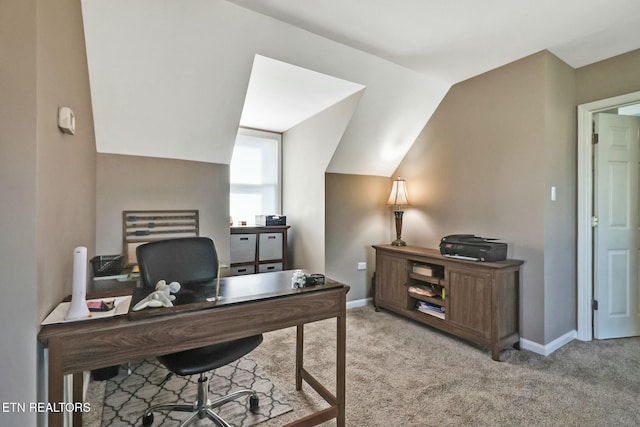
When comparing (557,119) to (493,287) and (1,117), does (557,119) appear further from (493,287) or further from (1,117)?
(1,117)

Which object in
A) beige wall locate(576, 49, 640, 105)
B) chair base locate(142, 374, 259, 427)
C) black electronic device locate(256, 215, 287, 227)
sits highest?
beige wall locate(576, 49, 640, 105)

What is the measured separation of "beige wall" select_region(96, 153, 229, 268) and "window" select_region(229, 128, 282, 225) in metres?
1.01

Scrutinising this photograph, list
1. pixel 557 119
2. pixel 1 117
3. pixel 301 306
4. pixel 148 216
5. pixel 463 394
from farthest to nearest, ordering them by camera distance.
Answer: pixel 148 216 → pixel 557 119 → pixel 463 394 → pixel 301 306 → pixel 1 117

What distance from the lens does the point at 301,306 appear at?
1521mm

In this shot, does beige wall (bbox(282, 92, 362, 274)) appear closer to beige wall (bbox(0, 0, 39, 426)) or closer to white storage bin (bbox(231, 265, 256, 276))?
white storage bin (bbox(231, 265, 256, 276))

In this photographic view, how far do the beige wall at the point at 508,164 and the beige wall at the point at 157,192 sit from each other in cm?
235

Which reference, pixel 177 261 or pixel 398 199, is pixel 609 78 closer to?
pixel 398 199

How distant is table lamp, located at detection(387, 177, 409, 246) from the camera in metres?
3.59

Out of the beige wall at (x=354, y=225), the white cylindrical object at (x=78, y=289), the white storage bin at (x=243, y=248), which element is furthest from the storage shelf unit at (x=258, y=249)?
the white cylindrical object at (x=78, y=289)

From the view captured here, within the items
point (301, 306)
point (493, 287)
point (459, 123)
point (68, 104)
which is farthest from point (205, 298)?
point (459, 123)

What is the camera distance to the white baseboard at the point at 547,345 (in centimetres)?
251

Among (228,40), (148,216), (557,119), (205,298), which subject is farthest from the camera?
(148,216)

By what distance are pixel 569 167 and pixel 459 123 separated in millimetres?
1056

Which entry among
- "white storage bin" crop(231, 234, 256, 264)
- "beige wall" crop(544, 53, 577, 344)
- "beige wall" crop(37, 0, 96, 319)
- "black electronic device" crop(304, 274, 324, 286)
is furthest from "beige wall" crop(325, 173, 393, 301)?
"beige wall" crop(37, 0, 96, 319)
